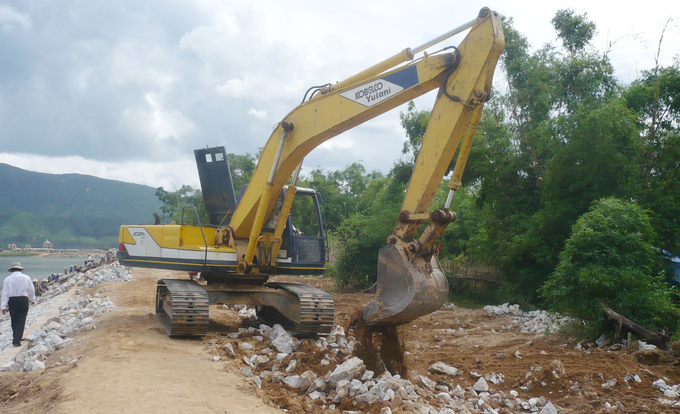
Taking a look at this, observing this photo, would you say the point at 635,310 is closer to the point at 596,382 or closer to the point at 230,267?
the point at 596,382

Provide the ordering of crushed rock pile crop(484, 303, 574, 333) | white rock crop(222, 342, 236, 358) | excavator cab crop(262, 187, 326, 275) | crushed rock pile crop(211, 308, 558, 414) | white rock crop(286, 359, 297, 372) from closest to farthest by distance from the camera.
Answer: crushed rock pile crop(211, 308, 558, 414), white rock crop(286, 359, 297, 372), white rock crop(222, 342, 236, 358), excavator cab crop(262, 187, 326, 275), crushed rock pile crop(484, 303, 574, 333)

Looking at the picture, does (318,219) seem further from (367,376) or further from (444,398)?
(444,398)

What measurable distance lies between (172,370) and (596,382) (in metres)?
4.98

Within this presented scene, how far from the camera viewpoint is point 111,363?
6219 millimetres

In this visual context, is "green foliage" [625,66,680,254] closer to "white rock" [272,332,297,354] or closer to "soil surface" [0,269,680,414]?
"soil surface" [0,269,680,414]

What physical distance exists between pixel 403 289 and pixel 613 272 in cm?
486

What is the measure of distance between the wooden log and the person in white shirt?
9.45 metres

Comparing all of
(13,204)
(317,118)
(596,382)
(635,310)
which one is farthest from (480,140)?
(13,204)

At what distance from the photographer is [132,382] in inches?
212

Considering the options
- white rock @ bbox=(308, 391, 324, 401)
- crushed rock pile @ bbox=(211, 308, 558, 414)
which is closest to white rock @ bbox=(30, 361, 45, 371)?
crushed rock pile @ bbox=(211, 308, 558, 414)

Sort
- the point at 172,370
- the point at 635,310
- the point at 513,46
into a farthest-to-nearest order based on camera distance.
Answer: the point at 513,46
the point at 635,310
the point at 172,370

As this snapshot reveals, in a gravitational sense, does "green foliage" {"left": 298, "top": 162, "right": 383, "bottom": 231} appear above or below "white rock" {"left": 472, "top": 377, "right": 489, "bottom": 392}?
above

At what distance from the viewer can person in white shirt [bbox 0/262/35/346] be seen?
8812 millimetres

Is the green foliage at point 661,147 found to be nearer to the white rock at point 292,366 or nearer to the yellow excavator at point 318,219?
the yellow excavator at point 318,219
